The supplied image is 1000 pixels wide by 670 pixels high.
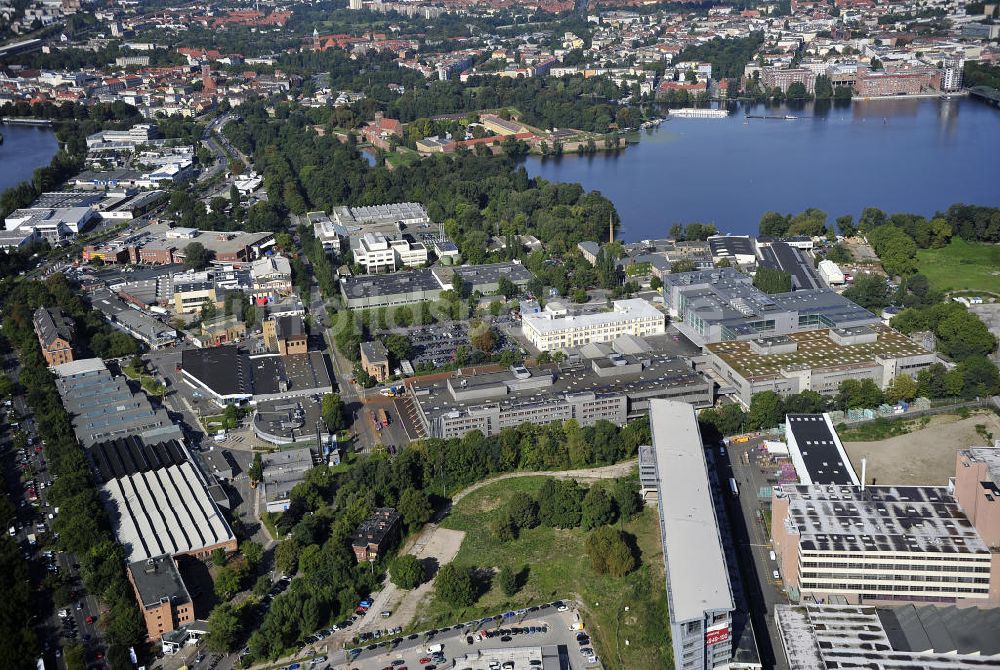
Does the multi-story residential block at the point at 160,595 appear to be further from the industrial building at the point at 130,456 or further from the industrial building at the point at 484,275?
the industrial building at the point at 484,275

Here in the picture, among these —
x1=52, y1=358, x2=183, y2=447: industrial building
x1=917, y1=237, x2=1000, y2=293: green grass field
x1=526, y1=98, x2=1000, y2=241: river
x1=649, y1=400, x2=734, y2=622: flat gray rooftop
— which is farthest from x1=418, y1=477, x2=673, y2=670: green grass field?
x1=526, y1=98, x2=1000, y2=241: river

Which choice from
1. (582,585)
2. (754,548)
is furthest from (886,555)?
(582,585)

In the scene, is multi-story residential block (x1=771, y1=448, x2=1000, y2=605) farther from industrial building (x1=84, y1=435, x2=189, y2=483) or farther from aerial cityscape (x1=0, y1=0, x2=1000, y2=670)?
industrial building (x1=84, y1=435, x2=189, y2=483)

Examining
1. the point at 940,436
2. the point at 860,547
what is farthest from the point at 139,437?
the point at 940,436

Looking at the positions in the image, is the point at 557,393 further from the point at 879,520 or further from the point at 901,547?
the point at 901,547

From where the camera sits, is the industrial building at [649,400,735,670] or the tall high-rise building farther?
the tall high-rise building

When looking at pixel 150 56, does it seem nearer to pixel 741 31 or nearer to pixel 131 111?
pixel 131 111
